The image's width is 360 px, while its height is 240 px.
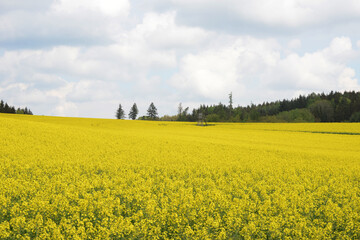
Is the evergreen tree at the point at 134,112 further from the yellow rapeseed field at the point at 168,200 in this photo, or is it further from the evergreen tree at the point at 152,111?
the yellow rapeseed field at the point at 168,200

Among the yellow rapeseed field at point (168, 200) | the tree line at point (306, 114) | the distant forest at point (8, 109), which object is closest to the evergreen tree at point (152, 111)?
the tree line at point (306, 114)

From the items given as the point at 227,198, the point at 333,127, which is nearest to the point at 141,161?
the point at 227,198

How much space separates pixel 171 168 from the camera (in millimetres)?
16312

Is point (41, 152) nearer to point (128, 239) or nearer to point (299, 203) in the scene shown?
point (128, 239)

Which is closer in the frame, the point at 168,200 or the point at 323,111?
the point at 168,200

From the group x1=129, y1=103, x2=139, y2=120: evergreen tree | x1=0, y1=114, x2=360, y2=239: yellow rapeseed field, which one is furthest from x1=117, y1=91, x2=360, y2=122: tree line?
x1=0, y1=114, x2=360, y2=239: yellow rapeseed field

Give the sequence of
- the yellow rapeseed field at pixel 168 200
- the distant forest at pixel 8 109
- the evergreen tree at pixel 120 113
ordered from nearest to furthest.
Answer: the yellow rapeseed field at pixel 168 200
the distant forest at pixel 8 109
the evergreen tree at pixel 120 113

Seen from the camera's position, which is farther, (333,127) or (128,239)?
(333,127)

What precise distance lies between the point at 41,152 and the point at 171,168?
10.3 metres

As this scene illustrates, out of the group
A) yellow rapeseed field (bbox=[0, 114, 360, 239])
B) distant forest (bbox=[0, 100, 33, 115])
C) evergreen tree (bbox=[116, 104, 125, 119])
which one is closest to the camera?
yellow rapeseed field (bbox=[0, 114, 360, 239])

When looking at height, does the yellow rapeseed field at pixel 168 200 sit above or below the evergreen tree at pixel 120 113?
below

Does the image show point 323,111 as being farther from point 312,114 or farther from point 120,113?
point 120,113

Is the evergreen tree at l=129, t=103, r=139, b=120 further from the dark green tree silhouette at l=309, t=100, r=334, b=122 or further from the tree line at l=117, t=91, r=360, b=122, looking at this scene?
the dark green tree silhouette at l=309, t=100, r=334, b=122

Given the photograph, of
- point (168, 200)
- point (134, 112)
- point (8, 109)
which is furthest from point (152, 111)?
point (168, 200)
